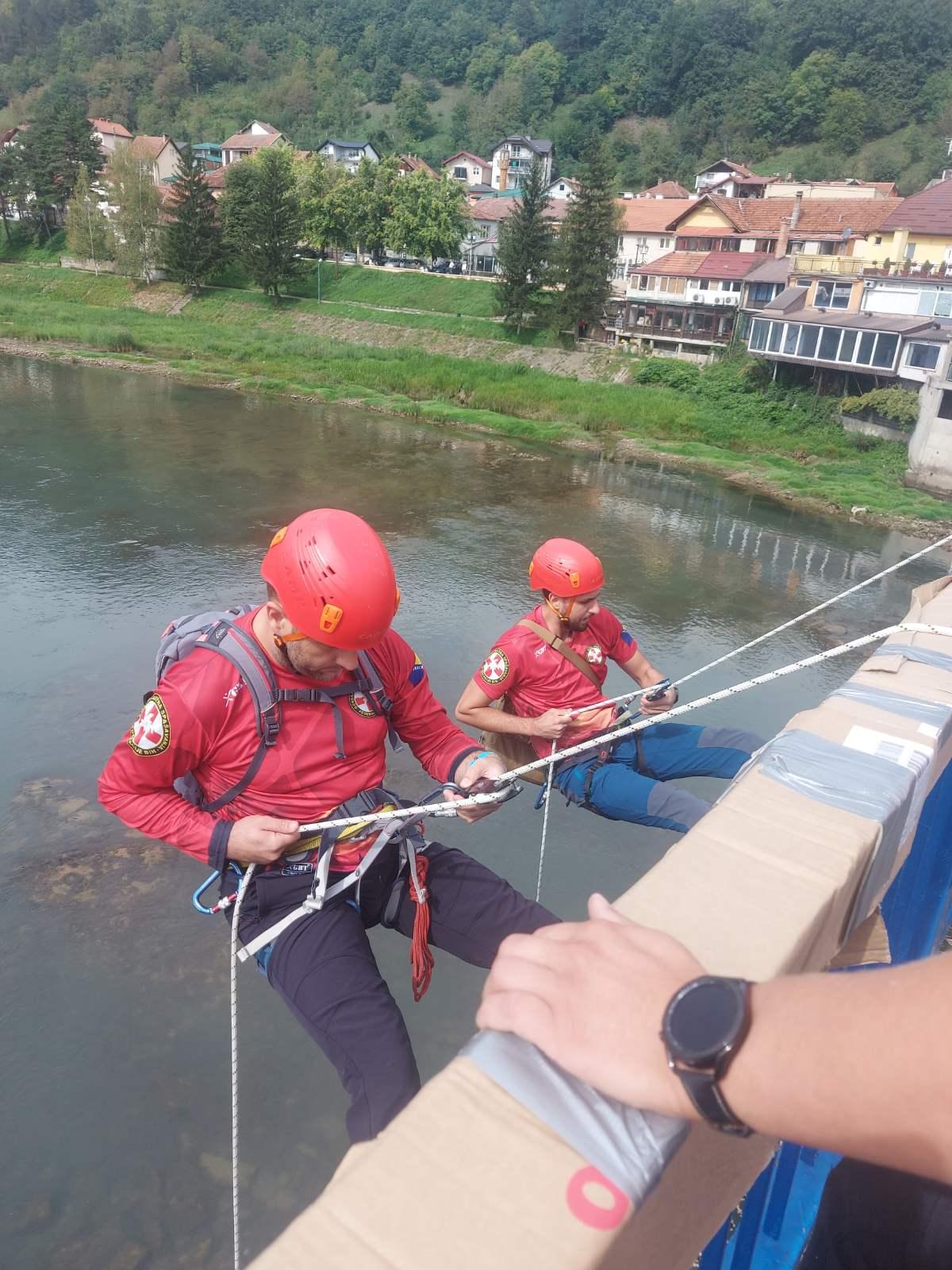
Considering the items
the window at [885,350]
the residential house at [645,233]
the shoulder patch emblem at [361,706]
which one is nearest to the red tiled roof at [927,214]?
the window at [885,350]

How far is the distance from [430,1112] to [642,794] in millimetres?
4257

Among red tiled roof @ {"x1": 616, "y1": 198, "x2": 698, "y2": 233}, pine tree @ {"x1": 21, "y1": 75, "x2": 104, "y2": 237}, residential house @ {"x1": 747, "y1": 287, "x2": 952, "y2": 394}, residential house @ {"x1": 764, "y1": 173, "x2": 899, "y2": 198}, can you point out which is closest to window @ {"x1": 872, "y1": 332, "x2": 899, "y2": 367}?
residential house @ {"x1": 747, "y1": 287, "x2": 952, "y2": 394}

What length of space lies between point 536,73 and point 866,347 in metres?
121

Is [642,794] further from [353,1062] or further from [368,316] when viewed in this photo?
[368,316]

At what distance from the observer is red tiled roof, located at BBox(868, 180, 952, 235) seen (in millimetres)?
38156

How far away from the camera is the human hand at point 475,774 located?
12.4ft

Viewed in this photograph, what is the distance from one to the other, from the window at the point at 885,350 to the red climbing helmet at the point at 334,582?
3314 cm

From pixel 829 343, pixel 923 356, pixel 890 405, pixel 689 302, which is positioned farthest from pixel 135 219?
pixel 890 405

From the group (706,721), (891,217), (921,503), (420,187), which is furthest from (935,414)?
(420,187)

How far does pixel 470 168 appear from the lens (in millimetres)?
106562

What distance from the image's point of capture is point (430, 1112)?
1.19 meters

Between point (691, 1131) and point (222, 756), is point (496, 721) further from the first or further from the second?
point (691, 1131)

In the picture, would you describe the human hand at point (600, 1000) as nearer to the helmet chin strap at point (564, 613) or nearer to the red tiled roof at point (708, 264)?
the helmet chin strap at point (564, 613)

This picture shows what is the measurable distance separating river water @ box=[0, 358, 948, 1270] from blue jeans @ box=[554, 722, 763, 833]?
3.27 ft
